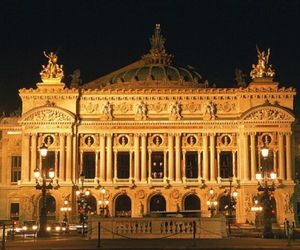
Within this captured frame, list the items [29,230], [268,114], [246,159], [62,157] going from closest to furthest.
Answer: [29,230]
[246,159]
[62,157]
[268,114]

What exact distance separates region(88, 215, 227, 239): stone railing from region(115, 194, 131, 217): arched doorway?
163 ft

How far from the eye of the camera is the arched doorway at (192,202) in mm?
95438

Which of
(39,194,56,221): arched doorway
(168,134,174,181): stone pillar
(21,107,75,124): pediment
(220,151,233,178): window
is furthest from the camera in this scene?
(220,151,233,178): window

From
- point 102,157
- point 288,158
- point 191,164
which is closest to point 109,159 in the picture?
point 102,157

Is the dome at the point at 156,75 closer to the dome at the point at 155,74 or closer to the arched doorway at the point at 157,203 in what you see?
the dome at the point at 155,74

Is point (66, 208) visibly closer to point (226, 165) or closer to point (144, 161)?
point (144, 161)

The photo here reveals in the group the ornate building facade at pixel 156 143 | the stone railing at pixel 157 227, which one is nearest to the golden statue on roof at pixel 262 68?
the ornate building facade at pixel 156 143

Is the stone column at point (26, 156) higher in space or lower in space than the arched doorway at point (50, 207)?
higher

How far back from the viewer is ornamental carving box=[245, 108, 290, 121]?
93.6 meters

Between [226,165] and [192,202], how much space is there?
643 centimetres

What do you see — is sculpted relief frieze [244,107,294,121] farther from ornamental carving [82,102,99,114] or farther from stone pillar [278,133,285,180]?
ornamental carving [82,102,99,114]

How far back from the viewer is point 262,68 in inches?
3836

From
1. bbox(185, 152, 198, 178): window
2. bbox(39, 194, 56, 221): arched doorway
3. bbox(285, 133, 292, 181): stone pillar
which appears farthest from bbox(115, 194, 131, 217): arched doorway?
bbox(285, 133, 292, 181): stone pillar

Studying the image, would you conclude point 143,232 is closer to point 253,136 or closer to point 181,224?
point 181,224
